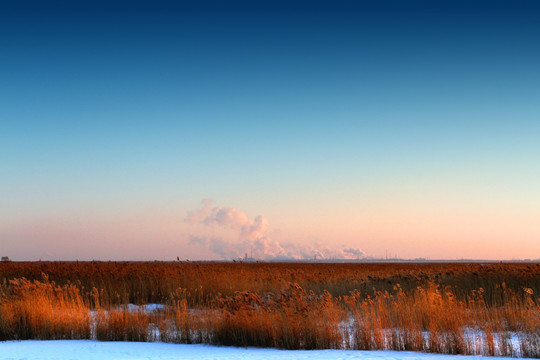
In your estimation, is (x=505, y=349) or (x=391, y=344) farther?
(x=391, y=344)

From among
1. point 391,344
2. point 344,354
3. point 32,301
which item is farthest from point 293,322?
point 32,301

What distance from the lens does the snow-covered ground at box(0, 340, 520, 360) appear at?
29.3ft

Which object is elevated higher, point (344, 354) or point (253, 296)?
point (253, 296)

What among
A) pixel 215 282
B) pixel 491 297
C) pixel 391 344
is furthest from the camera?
pixel 215 282

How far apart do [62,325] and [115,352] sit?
2.26 meters

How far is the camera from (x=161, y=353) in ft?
30.7

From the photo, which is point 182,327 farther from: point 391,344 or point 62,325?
point 391,344

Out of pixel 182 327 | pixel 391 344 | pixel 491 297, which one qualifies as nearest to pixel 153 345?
pixel 182 327

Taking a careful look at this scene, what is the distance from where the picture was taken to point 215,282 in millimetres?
20109

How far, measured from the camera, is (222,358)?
349 inches

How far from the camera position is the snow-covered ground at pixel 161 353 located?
8930 mm

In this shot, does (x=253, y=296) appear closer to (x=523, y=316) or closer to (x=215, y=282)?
(x=523, y=316)

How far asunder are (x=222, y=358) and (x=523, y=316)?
Result: 637 centimetres

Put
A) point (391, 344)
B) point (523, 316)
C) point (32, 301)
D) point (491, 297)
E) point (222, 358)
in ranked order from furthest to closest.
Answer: point (491, 297) < point (32, 301) < point (523, 316) < point (391, 344) < point (222, 358)
